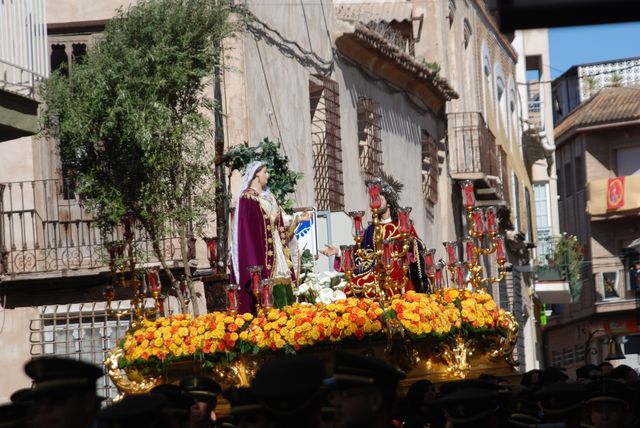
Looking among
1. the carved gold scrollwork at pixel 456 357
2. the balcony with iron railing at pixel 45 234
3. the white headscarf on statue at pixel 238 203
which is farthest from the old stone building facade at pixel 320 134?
the carved gold scrollwork at pixel 456 357

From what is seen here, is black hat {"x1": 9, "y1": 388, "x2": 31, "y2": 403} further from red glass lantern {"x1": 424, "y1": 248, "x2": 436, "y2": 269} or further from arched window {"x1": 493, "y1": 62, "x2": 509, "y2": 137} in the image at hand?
arched window {"x1": 493, "y1": 62, "x2": 509, "y2": 137}

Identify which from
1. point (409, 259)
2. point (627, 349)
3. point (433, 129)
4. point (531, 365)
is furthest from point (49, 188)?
point (627, 349)

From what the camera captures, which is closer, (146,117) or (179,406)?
(179,406)

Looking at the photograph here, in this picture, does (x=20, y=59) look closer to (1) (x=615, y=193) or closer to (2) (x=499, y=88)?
(2) (x=499, y=88)

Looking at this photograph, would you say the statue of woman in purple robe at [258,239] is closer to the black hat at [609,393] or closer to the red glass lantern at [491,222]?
the red glass lantern at [491,222]

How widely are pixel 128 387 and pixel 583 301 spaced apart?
37.2 metres

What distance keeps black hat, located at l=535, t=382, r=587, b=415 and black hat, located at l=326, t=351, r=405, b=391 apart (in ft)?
6.58

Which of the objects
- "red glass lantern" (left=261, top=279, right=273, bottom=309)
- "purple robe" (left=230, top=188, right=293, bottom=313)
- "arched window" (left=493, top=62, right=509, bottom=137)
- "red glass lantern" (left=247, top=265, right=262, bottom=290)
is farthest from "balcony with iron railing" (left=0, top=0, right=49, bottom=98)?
"arched window" (left=493, top=62, right=509, bottom=137)

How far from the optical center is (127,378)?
12.9 m

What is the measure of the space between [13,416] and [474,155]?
22.8m

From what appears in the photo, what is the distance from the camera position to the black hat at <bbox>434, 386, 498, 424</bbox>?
6395 mm

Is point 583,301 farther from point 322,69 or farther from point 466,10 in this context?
point 322,69

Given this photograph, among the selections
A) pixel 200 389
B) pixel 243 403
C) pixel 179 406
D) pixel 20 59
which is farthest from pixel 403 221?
pixel 243 403

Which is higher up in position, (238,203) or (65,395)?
(238,203)
